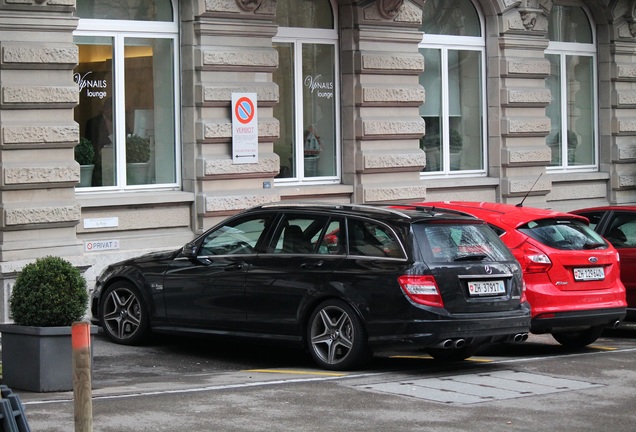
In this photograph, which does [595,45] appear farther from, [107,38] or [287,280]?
[287,280]

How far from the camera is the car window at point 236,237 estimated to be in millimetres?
13062

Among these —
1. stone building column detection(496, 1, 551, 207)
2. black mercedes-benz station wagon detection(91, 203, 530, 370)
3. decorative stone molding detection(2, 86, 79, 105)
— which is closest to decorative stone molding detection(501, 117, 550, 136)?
stone building column detection(496, 1, 551, 207)

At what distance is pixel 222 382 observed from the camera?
11.4 meters

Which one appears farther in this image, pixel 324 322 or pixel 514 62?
pixel 514 62

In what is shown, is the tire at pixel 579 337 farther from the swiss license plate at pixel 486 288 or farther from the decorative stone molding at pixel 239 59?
the decorative stone molding at pixel 239 59

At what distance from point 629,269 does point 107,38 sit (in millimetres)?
7345

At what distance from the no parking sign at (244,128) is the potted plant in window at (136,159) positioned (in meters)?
1.21

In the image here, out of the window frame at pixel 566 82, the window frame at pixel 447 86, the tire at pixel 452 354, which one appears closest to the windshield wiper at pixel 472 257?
the tire at pixel 452 354

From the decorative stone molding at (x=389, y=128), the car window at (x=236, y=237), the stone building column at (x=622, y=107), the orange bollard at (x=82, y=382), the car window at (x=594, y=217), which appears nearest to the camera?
the orange bollard at (x=82, y=382)

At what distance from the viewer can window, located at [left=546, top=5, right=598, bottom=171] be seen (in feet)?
78.4

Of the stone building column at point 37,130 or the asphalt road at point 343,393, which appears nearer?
the asphalt road at point 343,393

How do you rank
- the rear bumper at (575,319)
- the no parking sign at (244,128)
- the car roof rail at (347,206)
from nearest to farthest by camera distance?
the car roof rail at (347,206) < the rear bumper at (575,319) < the no parking sign at (244,128)

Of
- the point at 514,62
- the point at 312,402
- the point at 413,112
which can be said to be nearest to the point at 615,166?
the point at 514,62

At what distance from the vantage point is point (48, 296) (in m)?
11.1
